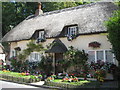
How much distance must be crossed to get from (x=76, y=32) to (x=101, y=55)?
3.25 m

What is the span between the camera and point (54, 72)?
56.2ft

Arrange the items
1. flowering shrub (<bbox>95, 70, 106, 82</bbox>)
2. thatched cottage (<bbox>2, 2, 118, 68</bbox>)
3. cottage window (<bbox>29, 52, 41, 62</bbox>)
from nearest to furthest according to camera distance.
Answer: flowering shrub (<bbox>95, 70, 106, 82</bbox>) → thatched cottage (<bbox>2, 2, 118, 68</bbox>) → cottage window (<bbox>29, 52, 41, 62</bbox>)

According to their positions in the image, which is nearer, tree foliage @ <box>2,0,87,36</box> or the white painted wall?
the white painted wall

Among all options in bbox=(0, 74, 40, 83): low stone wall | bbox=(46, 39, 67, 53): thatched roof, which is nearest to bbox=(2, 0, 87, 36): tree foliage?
bbox=(46, 39, 67, 53): thatched roof

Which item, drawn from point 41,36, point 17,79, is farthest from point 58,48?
point 17,79

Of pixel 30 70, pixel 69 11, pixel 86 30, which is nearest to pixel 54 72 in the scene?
pixel 30 70

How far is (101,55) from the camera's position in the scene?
14578 mm

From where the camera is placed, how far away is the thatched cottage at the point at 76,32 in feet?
47.5

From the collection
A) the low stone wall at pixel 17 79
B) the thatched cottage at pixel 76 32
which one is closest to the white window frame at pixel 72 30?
the thatched cottage at pixel 76 32

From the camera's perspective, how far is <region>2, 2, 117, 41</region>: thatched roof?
15299 millimetres

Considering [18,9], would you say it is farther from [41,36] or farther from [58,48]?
[58,48]

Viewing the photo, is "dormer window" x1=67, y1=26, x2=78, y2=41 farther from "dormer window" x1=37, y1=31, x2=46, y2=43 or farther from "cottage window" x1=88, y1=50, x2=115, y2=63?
"dormer window" x1=37, y1=31, x2=46, y2=43

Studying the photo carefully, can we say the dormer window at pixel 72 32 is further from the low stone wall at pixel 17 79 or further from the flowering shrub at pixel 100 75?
the low stone wall at pixel 17 79

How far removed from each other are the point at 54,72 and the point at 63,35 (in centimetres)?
381
